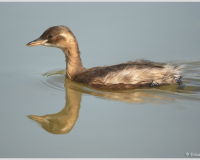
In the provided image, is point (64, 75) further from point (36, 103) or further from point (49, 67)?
point (36, 103)

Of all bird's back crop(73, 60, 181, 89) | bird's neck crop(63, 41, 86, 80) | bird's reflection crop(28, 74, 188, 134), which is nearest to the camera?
bird's reflection crop(28, 74, 188, 134)

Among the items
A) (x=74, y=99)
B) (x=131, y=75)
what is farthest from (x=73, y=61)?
(x=131, y=75)

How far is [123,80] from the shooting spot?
25.4ft

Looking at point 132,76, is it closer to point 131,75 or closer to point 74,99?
point 131,75

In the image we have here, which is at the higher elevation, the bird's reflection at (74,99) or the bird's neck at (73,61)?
the bird's neck at (73,61)

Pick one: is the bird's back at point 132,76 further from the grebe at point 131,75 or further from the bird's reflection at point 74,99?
the bird's reflection at point 74,99

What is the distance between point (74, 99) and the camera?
7531mm

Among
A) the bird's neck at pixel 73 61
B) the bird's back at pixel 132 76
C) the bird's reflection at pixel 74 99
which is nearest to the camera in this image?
the bird's reflection at pixel 74 99

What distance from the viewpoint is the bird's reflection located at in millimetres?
6416

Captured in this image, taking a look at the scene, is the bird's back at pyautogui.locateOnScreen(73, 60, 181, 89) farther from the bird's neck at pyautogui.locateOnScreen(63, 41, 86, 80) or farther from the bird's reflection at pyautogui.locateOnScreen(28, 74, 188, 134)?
the bird's neck at pyautogui.locateOnScreen(63, 41, 86, 80)

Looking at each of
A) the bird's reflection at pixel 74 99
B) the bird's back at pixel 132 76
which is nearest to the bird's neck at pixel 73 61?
the bird's reflection at pixel 74 99

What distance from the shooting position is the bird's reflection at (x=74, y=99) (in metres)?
6.42

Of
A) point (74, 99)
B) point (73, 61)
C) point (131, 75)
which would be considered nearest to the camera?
point (74, 99)

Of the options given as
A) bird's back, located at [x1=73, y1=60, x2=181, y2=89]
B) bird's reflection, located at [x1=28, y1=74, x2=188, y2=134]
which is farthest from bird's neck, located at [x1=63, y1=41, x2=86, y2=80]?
bird's back, located at [x1=73, y1=60, x2=181, y2=89]
